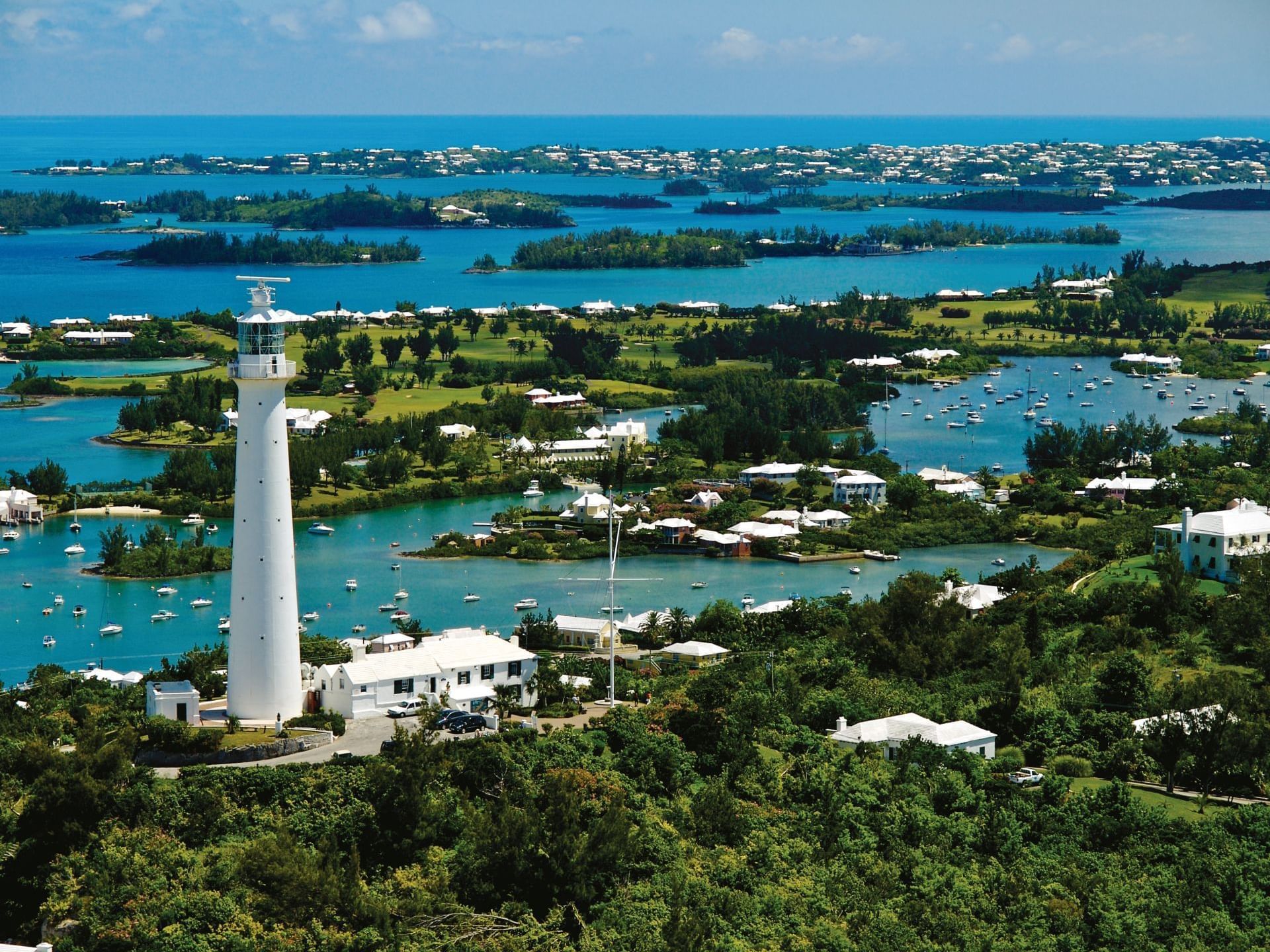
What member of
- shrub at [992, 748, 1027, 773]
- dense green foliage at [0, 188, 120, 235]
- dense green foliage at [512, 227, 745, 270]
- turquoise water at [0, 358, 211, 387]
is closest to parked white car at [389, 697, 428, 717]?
shrub at [992, 748, 1027, 773]

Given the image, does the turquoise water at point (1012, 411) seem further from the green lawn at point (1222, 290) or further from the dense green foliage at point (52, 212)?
the dense green foliage at point (52, 212)

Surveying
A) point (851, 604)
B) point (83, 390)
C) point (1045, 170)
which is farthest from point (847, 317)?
point (1045, 170)

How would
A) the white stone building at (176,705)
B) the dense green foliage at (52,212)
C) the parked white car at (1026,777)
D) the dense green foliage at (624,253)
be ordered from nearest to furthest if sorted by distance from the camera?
the white stone building at (176,705), the parked white car at (1026,777), the dense green foliage at (624,253), the dense green foliage at (52,212)

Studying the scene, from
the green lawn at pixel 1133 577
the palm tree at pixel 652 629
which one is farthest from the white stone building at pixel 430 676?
the green lawn at pixel 1133 577

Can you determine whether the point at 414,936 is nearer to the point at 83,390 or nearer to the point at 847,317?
the point at 83,390

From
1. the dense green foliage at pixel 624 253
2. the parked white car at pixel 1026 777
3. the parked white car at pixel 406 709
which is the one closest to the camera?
the parked white car at pixel 1026 777

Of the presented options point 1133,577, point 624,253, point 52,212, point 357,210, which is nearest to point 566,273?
point 624,253

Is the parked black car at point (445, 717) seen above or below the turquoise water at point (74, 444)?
above

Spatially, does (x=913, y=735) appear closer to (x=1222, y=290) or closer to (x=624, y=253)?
(x=1222, y=290)
